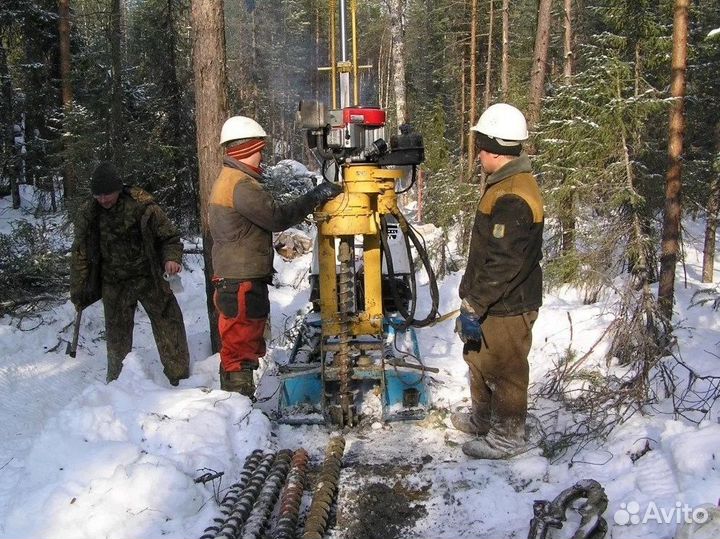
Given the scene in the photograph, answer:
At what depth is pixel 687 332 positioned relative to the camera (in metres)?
5.83

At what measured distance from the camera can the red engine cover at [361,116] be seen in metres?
4.36

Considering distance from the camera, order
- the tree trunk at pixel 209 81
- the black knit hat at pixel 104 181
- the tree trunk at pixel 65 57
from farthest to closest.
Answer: the tree trunk at pixel 65 57
the tree trunk at pixel 209 81
the black knit hat at pixel 104 181

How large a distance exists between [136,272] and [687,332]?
533 centimetres

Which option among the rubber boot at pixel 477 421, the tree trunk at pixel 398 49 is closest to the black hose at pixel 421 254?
the rubber boot at pixel 477 421

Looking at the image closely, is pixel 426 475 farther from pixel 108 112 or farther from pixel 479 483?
pixel 108 112

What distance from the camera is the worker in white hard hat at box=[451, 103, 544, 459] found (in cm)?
366

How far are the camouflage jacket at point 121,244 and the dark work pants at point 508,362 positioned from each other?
2.95 meters

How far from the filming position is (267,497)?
315 centimetres

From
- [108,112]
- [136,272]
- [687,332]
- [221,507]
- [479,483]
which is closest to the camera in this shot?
[221,507]

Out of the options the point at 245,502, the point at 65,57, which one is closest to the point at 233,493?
the point at 245,502

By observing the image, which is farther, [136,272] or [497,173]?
[136,272]

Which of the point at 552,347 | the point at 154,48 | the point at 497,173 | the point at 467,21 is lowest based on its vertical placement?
the point at 552,347

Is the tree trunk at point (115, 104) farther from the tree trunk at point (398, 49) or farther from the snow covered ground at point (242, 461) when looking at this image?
the snow covered ground at point (242, 461)

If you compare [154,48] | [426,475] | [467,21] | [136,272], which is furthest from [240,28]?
[426,475]
